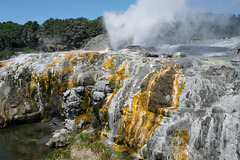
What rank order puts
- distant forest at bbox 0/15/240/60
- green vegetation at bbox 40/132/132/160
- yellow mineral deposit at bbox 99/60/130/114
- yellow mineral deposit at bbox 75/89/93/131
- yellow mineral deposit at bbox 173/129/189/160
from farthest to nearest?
distant forest at bbox 0/15/240/60, yellow mineral deposit at bbox 75/89/93/131, yellow mineral deposit at bbox 99/60/130/114, green vegetation at bbox 40/132/132/160, yellow mineral deposit at bbox 173/129/189/160

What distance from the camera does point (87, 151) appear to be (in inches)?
439

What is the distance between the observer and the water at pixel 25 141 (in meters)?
12.1

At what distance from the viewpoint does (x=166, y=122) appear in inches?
427

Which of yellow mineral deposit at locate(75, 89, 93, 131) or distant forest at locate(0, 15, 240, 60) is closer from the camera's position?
yellow mineral deposit at locate(75, 89, 93, 131)

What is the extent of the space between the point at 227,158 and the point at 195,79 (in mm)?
5712

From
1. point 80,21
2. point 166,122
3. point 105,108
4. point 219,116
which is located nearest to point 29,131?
point 105,108

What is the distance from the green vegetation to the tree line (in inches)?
1341

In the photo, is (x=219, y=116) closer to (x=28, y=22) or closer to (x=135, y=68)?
(x=135, y=68)

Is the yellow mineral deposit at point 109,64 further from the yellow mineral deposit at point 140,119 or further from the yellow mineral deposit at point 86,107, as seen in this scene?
the yellow mineral deposit at point 140,119

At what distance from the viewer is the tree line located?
44.3m

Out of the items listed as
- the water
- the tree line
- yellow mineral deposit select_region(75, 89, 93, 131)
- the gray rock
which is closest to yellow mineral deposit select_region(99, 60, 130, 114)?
the gray rock

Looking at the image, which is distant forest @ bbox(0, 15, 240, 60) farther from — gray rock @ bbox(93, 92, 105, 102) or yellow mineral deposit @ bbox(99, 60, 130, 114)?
gray rock @ bbox(93, 92, 105, 102)

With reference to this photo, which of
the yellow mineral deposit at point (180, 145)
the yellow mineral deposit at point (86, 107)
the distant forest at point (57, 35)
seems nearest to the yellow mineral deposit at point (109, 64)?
the yellow mineral deposit at point (86, 107)

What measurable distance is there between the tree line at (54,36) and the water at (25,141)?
2975cm
